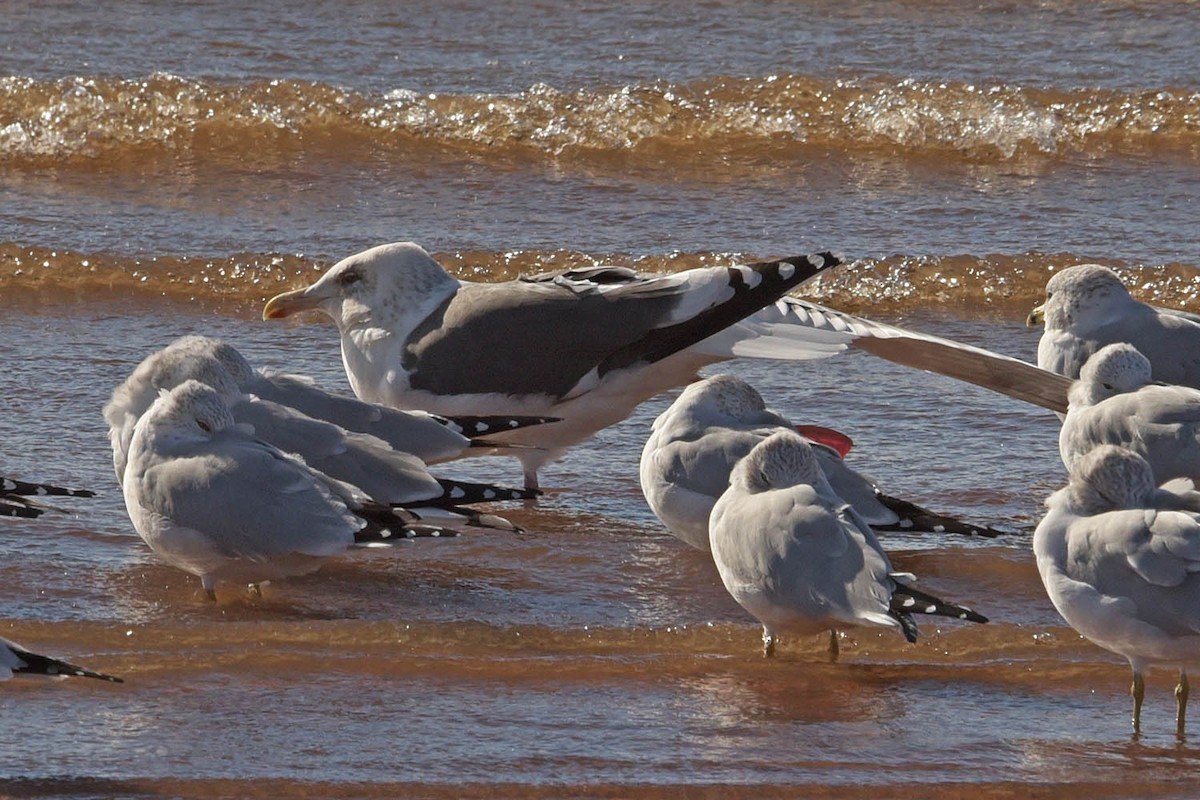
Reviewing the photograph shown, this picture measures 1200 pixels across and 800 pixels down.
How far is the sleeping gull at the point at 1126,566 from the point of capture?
4.27 m

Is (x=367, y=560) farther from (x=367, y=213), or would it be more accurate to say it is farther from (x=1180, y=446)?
(x=367, y=213)

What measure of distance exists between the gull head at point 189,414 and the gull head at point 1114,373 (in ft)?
8.52

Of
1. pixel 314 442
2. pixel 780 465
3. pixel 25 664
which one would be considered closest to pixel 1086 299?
pixel 780 465

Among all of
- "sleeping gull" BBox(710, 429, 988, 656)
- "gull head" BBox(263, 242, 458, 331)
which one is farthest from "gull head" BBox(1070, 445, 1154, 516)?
"gull head" BBox(263, 242, 458, 331)

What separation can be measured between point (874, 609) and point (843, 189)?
5809 millimetres

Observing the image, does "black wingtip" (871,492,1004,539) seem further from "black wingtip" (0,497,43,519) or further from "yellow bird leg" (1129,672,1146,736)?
"black wingtip" (0,497,43,519)

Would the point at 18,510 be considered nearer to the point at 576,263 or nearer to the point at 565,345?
the point at 565,345

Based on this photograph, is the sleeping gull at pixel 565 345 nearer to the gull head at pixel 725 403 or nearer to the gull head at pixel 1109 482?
the gull head at pixel 725 403

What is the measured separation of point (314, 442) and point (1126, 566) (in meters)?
2.25

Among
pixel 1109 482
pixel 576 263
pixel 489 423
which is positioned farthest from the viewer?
pixel 576 263

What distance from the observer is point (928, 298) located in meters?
8.43

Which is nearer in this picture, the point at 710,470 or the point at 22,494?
the point at 22,494

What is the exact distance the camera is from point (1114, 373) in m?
6.03

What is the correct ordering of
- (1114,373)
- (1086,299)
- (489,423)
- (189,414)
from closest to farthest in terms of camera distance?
1. (189,414)
2. (1114,373)
3. (489,423)
4. (1086,299)
